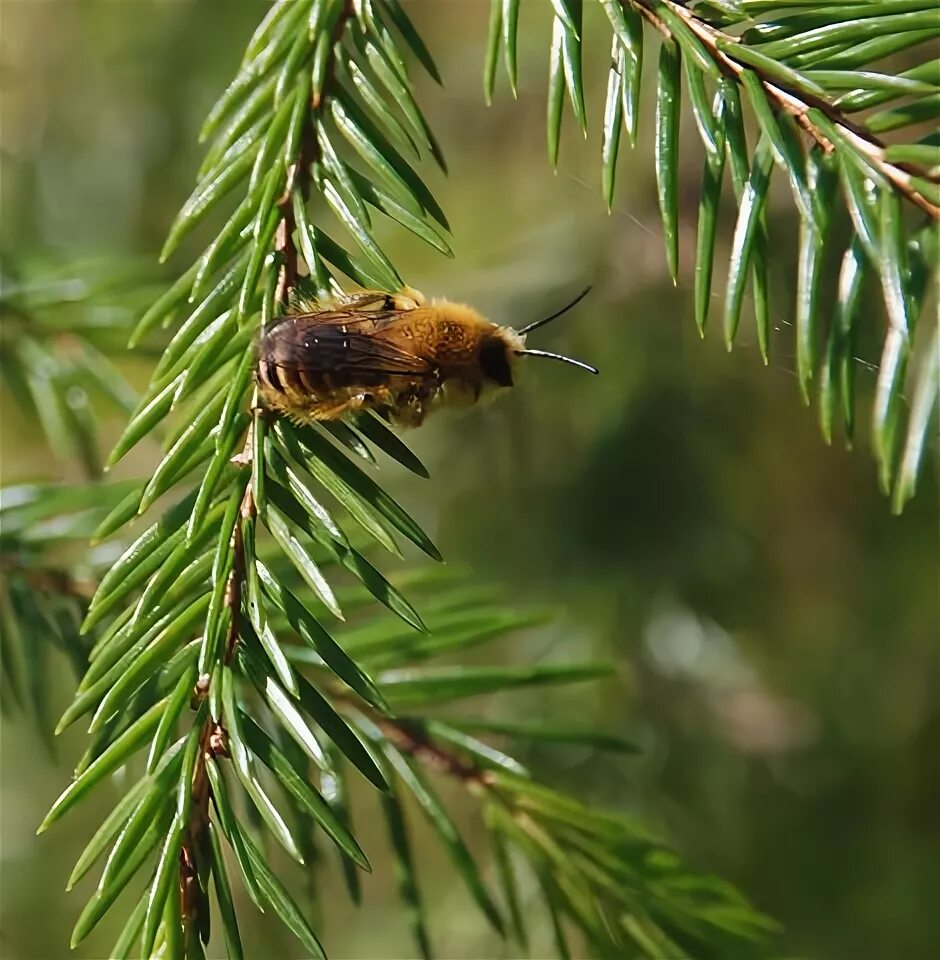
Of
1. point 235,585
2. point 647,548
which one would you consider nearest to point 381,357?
point 235,585

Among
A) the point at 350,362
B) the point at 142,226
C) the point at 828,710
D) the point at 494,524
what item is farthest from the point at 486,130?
the point at 350,362

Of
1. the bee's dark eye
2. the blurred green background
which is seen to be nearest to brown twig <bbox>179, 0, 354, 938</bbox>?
the bee's dark eye

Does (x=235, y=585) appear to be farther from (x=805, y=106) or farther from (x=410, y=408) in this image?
(x=805, y=106)

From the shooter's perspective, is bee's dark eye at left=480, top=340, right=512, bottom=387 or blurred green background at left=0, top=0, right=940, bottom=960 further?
blurred green background at left=0, top=0, right=940, bottom=960

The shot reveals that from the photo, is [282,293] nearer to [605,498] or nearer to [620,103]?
[620,103]

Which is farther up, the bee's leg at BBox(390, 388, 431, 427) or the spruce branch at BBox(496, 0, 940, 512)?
the spruce branch at BBox(496, 0, 940, 512)

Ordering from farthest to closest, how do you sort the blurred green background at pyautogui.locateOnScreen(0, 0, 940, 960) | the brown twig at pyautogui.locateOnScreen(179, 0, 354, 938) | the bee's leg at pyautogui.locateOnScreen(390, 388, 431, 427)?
the blurred green background at pyautogui.locateOnScreen(0, 0, 940, 960)
the bee's leg at pyautogui.locateOnScreen(390, 388, 431, 427)
the brown twig at pyautogui.locateOnScreen(179, 0, 354, 938)

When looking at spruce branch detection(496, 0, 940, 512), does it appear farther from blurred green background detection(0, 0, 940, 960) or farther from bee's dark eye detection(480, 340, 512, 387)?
blurred green background detection(0, 0, 940, 960)
